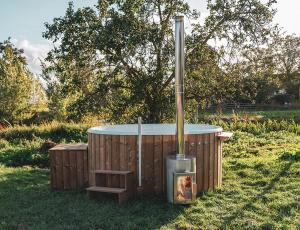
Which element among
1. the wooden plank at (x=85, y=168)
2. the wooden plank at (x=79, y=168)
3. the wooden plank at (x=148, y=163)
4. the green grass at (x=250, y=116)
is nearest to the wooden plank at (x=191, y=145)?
the wooden plank at (x=148, y=163)

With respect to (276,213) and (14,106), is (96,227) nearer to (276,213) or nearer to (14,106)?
(276,213)

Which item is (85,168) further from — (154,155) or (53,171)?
(154,155)

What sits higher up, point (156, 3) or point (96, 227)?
point (156, 3)

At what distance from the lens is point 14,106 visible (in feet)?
55.7

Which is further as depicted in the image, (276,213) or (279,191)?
(279,191)

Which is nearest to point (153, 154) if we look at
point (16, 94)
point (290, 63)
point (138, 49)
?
point (138, 49)

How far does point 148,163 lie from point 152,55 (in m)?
3.36

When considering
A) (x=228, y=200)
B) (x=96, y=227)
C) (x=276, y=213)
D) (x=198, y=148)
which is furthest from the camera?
(x=198, y=148)

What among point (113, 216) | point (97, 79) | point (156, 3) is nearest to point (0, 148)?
point (97, 79)

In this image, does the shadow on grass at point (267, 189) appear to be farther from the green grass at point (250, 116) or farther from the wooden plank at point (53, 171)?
the green grass at point (250, 116)

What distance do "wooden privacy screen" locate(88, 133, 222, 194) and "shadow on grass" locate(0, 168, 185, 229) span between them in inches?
12.0

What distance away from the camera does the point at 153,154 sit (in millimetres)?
5555

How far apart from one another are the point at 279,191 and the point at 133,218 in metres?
2.12

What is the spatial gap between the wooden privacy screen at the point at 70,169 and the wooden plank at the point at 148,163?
1.16m
